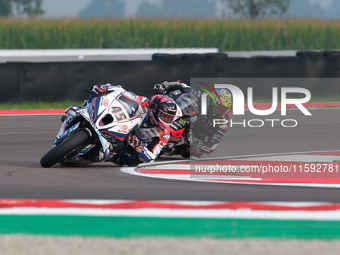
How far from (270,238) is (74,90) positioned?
12.0 meters

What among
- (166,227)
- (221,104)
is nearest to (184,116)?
(221,104)

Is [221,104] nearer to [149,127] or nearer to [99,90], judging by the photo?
[149,127]

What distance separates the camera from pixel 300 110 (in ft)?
51.8

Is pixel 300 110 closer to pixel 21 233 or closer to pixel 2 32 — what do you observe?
pixel 21 233

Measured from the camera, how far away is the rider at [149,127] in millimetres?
7863

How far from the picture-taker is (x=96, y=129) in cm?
747

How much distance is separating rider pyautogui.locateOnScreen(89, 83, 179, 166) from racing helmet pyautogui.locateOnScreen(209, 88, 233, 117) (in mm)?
724

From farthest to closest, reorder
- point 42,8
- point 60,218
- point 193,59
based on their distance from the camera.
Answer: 1. point 42,8
2. point 193,59
3. point 60,218

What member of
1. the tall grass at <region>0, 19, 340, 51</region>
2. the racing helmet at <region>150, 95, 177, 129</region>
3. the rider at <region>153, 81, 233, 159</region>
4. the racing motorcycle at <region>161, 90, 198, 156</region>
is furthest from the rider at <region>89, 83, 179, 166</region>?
the tall grass at <region>0, 19, 340, 51</region>

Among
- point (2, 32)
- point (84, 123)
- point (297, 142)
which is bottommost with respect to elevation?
point (297, 142)

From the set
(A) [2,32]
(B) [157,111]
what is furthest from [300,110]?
(A) [2,32]

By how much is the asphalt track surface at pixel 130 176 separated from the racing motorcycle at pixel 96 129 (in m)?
0.21

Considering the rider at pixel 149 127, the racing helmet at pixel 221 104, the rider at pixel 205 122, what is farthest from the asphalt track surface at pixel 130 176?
the racing helmet at pixel 221 104

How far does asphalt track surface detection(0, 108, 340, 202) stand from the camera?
6.23 meters
